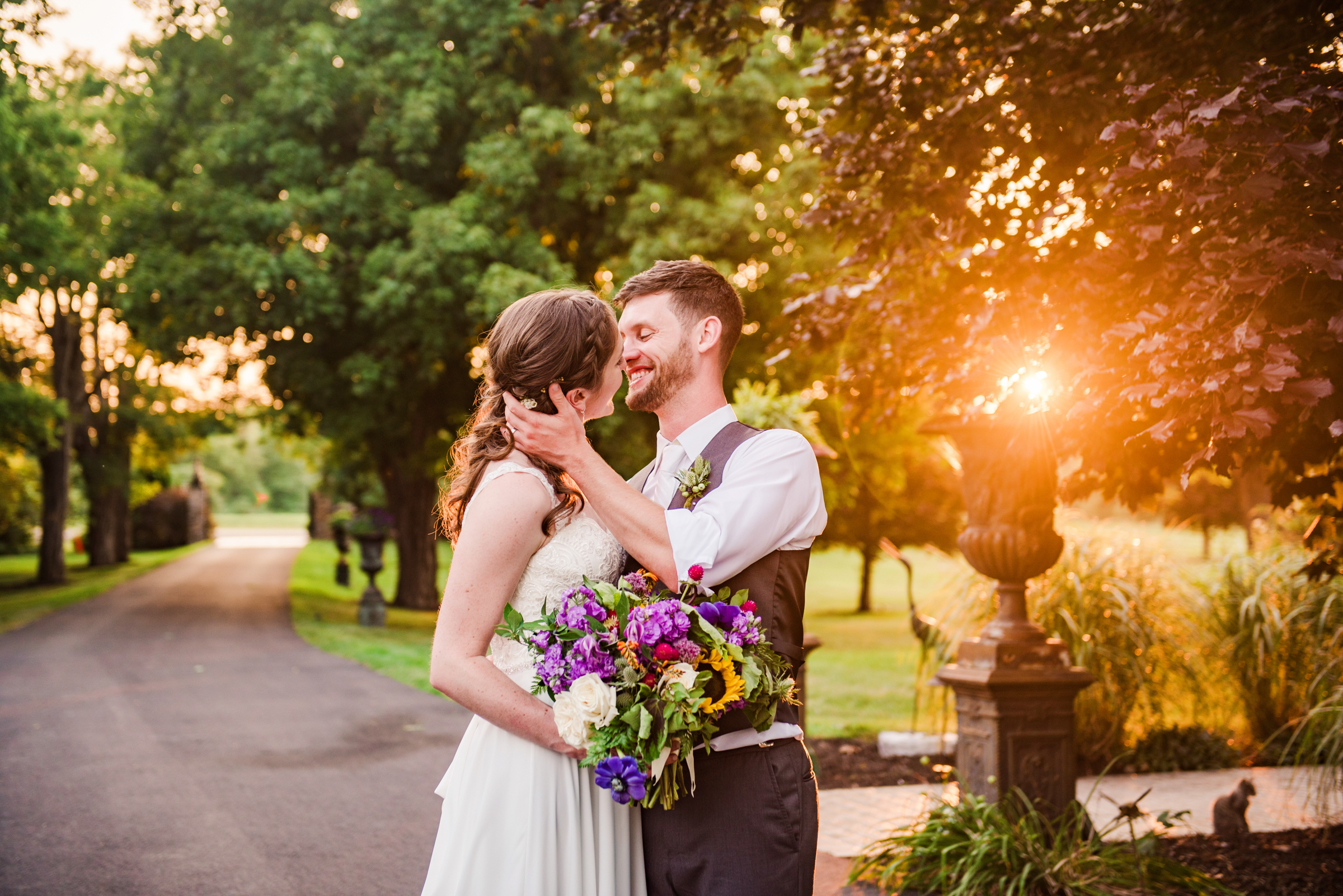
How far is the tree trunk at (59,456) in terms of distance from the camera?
79.3 ft

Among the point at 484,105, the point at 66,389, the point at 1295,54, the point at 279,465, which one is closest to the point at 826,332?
the point at 1295,54

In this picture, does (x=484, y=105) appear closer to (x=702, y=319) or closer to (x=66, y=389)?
(x=702, y=319)

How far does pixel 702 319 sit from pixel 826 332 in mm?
2674

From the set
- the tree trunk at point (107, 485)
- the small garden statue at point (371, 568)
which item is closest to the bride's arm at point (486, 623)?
the small garden statue at point (371, 568)

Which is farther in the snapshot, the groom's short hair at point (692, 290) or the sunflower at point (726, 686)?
the groom's short hair at point (692, 290)

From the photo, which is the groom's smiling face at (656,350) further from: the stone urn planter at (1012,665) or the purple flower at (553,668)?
the stone urn planter at (1012,665)

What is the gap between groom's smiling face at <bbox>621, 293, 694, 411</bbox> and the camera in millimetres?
2445

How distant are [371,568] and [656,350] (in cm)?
1662

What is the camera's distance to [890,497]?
25781mm

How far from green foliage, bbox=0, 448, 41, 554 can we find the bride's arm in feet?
112

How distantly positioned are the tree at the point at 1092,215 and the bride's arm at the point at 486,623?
1.90m

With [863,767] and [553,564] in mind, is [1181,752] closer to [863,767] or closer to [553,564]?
[863,767]

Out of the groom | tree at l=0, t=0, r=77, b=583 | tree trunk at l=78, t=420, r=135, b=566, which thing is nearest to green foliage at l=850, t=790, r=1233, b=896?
the groom

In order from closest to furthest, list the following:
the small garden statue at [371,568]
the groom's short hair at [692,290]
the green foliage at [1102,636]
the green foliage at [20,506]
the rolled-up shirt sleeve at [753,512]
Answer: the rolled-up shirt sleeve at [753,512], the groom's short hair at [692,290], the green foliage at [1102,636], the small garden statue at [371,568], the green foliage at [20,506]
